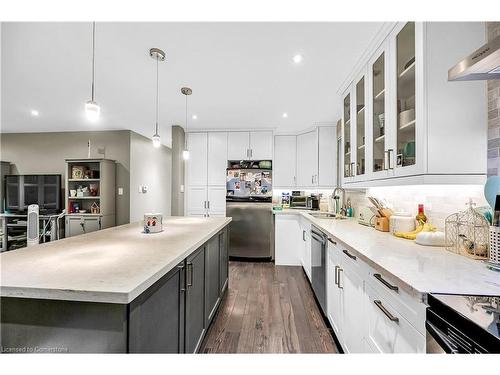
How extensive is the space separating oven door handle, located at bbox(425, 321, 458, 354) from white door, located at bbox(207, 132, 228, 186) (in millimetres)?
3748

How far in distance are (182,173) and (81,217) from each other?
228 cm

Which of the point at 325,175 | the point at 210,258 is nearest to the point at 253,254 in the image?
the point at 325,175

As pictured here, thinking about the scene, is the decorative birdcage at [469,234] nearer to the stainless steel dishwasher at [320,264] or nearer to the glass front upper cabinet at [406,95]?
the glass front upper cabinet at [406,95]

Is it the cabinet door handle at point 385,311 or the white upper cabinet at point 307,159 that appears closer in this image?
the cabinet door handle at point 385,311

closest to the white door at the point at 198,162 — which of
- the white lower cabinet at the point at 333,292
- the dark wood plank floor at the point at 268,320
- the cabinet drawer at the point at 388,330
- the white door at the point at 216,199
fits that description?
the white door at the point at 216,199

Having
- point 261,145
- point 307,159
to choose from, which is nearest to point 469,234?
point 307,159

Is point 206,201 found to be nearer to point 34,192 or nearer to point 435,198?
point 435,198

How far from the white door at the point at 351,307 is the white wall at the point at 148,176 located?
185 inches

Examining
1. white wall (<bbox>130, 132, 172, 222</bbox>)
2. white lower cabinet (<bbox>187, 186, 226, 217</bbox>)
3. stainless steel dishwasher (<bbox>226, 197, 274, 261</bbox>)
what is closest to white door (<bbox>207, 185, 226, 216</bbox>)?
white lower cabinet (<bbox>187, 186, 226, 217</bbox>)

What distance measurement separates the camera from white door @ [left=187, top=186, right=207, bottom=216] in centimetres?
434

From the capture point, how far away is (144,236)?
169 cm

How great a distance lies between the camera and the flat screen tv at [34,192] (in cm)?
479

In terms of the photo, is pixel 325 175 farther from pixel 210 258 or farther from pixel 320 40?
pixel 210 258

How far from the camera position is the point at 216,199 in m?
4.33
